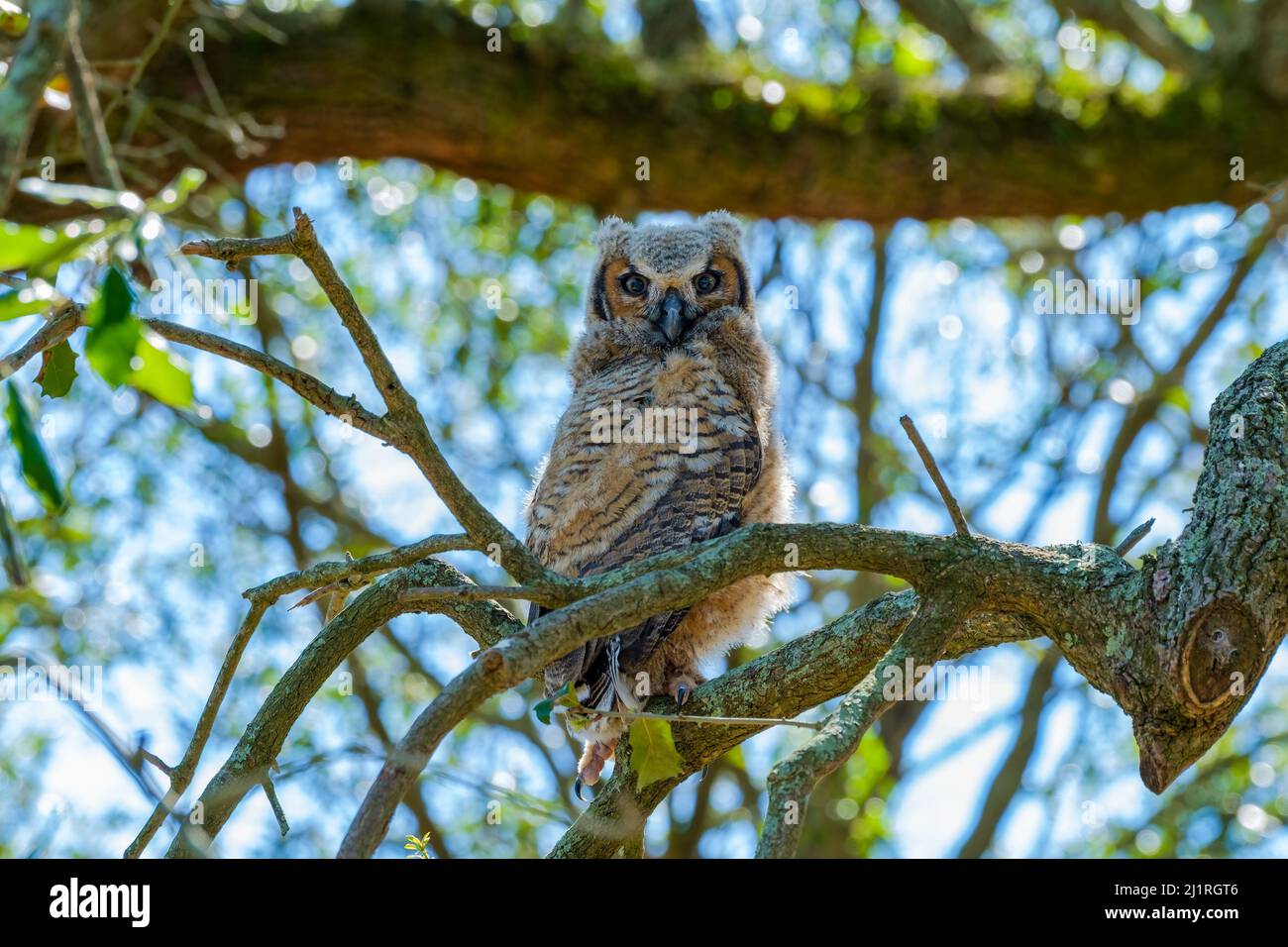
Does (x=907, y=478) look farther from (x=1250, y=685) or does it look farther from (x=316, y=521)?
(x=1250, y=685)

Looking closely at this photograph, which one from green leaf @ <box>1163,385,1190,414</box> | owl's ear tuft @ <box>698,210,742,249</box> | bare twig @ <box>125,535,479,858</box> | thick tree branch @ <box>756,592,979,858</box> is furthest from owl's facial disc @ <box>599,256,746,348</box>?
green leaf @ <box>1163,385,1190,414</box>

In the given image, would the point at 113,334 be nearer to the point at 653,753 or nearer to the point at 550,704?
the point at 550,704

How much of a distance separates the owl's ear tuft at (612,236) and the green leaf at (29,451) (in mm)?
3955

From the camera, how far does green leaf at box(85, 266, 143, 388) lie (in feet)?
5.33

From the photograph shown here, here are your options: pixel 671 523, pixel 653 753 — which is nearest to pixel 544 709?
pixel 653 753

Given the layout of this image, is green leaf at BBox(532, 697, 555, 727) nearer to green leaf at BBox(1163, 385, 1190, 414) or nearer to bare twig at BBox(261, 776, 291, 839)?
bare twig at BBox(261, 776, 291, 839)

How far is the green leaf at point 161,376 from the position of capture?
1755 millimetres

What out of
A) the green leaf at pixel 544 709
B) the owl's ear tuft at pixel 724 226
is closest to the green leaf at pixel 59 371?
the green leaf at pixel 544 709

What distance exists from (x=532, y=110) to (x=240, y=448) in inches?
129

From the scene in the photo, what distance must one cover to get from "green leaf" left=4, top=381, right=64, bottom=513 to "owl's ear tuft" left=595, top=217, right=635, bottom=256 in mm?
3955

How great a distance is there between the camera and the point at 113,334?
1.64 meters

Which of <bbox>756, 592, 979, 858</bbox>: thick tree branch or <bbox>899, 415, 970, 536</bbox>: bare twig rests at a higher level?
<bbox>899, 415, 970, 536</bbox>: bare twig

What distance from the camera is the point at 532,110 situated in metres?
6.59

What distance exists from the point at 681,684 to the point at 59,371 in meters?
2.09
